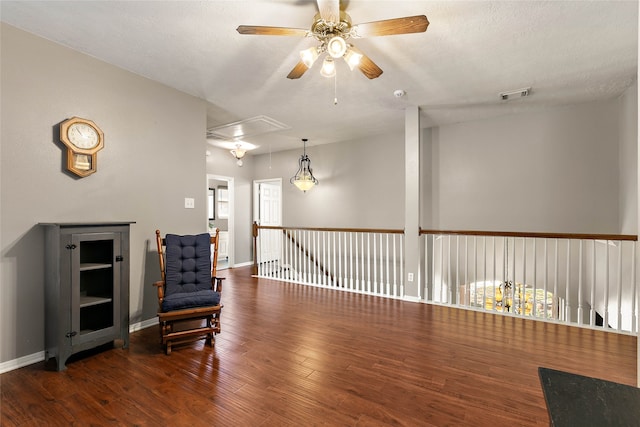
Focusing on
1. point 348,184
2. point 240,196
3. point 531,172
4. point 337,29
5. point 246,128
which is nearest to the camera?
point 337,29

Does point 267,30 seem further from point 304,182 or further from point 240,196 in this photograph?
point 240,196

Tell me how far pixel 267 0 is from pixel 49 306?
2.86 metres

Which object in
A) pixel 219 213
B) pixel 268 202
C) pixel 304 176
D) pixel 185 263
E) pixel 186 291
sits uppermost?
pixel 304 176

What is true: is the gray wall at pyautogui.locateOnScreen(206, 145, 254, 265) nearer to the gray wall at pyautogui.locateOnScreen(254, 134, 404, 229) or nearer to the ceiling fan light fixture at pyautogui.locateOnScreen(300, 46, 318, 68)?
the gray wall at pyautogui.locateOnScreen(254, 134, 404, 229)

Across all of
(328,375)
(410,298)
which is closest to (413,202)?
(410,298)

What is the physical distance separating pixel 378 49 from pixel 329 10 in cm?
91

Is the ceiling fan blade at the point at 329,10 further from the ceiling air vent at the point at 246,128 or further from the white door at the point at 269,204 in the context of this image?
the white door at the point at 269,204

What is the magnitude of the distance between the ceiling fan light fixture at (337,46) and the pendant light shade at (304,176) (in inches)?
150

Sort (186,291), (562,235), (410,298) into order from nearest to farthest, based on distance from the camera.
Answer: (186,291) < (562,235) < (410,298)

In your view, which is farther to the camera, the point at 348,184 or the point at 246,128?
the point at 348,184

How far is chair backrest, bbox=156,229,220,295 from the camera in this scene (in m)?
2.95

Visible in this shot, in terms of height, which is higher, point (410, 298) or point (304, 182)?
point (304, 182)

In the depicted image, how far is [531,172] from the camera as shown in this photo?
14.1 feet

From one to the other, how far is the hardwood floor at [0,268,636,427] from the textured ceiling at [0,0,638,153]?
2633 mm
